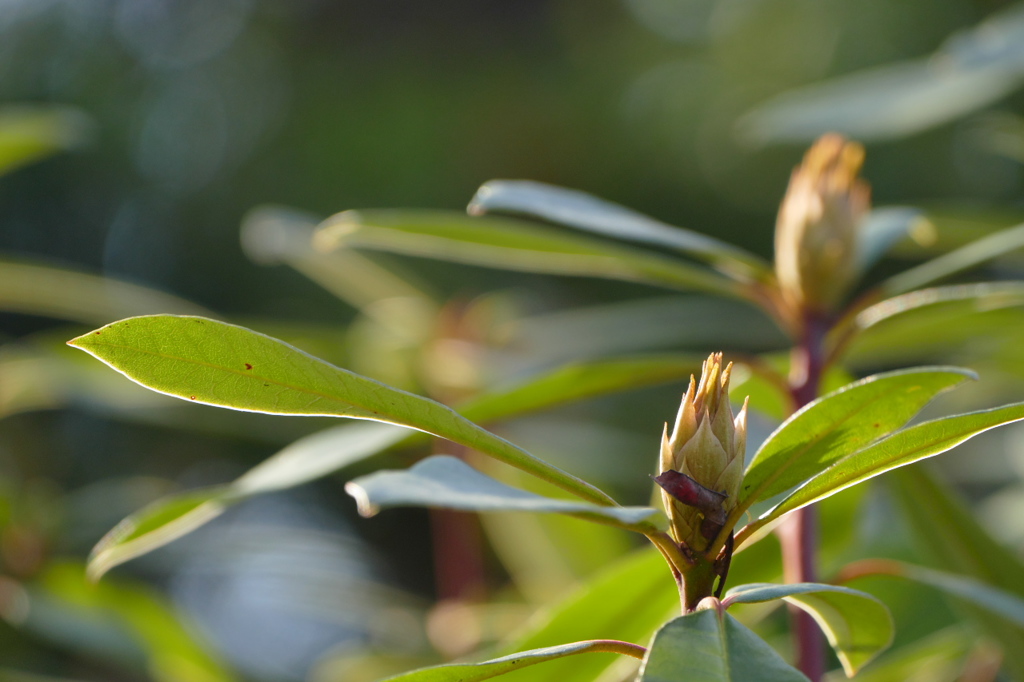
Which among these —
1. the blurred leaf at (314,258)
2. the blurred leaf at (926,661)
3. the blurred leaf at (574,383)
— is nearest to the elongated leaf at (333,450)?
the blurred leaf at (574,383)

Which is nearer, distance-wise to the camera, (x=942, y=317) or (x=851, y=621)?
(x=851, y=621)

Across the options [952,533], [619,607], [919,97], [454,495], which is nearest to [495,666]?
[454,495]

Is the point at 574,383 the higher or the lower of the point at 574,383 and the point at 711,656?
the higher

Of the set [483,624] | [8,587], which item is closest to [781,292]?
[483,624]

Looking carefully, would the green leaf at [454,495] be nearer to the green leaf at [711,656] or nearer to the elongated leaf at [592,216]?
the green leaf at [711,656]

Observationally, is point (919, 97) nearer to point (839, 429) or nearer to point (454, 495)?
point (839, 429)

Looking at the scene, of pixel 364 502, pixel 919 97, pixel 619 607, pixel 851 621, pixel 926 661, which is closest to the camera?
pixel 364 502

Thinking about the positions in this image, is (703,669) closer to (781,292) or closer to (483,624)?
(781,292)
